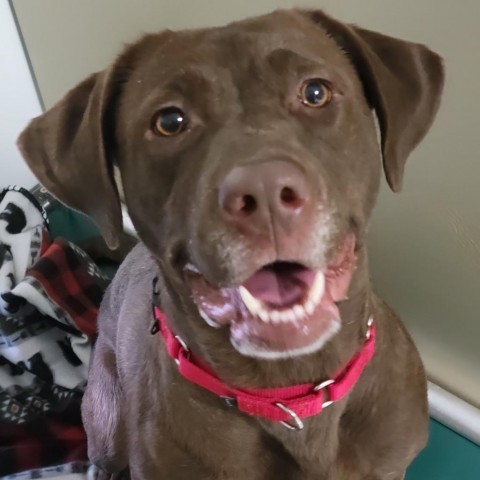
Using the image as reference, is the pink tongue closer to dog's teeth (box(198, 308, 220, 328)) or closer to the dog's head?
the dog's head

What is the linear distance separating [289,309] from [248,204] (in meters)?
0.22

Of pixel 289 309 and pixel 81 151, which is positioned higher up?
pixel 81 151

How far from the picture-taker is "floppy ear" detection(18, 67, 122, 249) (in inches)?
59.2

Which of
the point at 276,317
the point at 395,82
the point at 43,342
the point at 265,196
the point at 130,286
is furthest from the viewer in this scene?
the point at 43,342

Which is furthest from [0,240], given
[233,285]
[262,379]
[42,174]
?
[233,285]

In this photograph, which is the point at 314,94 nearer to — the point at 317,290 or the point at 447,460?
the point at 317,290

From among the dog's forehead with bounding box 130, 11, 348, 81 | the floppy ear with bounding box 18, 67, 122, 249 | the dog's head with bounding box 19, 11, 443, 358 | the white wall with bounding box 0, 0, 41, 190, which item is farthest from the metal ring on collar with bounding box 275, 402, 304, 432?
the white wall with bounding box 0, 0, 41, 190

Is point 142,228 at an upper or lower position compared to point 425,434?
upper

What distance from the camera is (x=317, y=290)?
136 cm

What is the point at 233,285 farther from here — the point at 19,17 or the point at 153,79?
the point at 19,17

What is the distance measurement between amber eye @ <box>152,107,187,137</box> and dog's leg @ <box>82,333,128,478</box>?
2.71 feet

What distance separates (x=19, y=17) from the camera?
Answer: 3182 mm

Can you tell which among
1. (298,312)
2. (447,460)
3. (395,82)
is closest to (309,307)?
(298,312)

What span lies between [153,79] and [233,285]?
0.40 m
